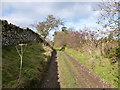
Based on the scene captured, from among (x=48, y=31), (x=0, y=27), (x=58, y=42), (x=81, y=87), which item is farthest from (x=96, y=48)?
(x=58, y=42)

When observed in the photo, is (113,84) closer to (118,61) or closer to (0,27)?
(118,61)

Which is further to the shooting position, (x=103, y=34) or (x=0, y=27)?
(x=0, y=27)

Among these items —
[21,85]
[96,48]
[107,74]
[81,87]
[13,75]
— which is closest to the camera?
[21,85]

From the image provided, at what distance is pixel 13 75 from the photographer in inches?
211

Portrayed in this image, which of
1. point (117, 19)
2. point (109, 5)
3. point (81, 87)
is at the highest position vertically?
point (109, 5)

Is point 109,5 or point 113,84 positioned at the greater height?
point 109,5

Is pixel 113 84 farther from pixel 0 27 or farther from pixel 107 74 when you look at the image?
pixel 0 27

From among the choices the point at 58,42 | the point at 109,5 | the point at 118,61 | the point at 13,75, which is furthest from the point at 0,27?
the point at 58,42

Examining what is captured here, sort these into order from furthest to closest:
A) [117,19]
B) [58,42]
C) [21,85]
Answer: [58,42], [117,19], [21,85]

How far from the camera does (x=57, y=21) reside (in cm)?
3042

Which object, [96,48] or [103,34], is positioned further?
[96,48]

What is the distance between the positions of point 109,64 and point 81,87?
13.4ft

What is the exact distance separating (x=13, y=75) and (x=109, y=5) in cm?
649

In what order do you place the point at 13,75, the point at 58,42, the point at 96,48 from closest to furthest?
the point at 13,75 → the point at 96,48 → the point at 58,42
